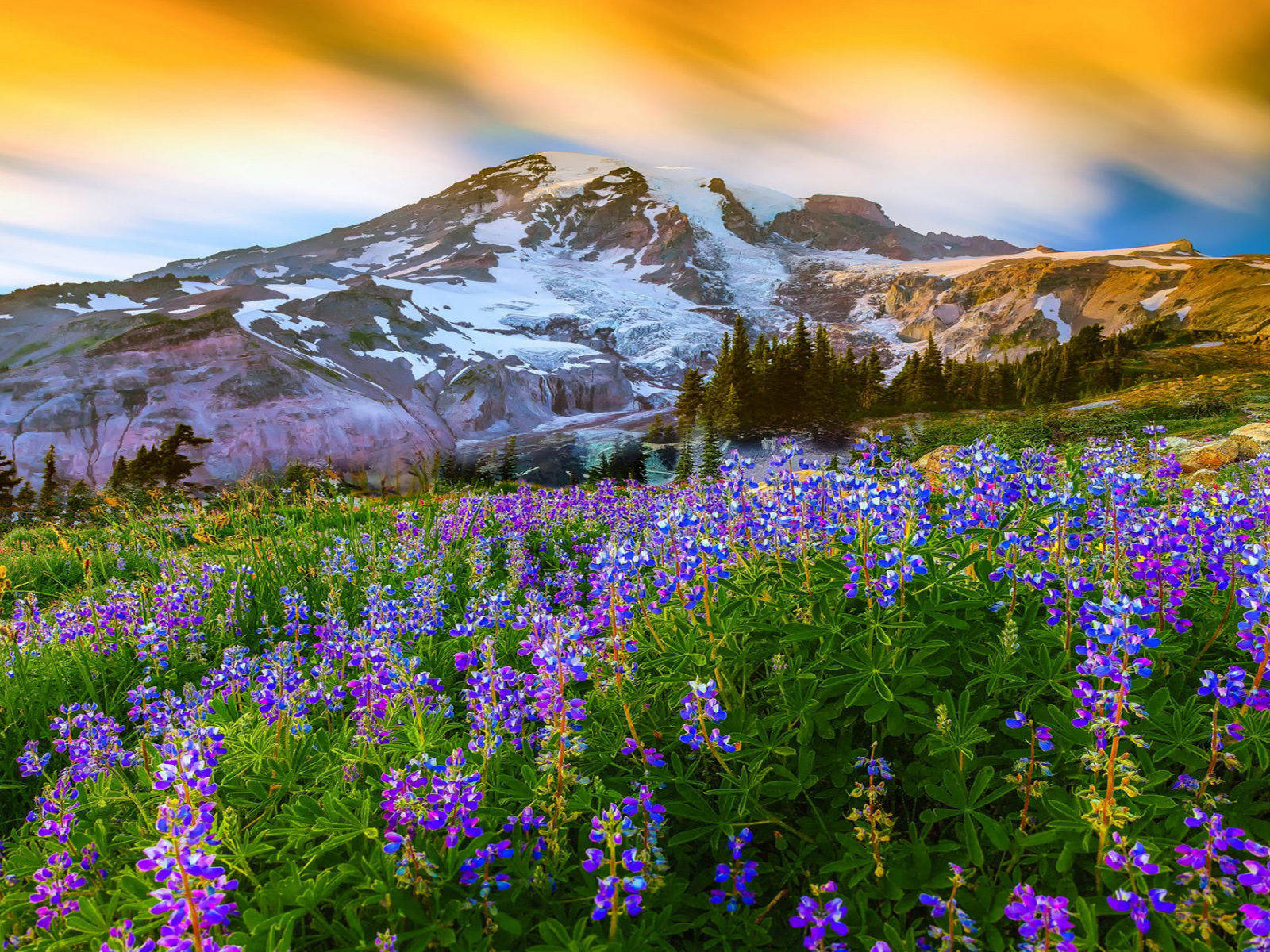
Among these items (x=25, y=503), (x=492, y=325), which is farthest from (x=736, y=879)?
(x=492, y=325)

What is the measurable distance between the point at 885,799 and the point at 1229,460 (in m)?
9.54

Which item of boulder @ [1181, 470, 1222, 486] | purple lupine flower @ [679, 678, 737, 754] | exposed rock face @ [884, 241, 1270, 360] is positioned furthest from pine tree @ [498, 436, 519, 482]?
purple lupine flower @ [679, 678, 737, 754]

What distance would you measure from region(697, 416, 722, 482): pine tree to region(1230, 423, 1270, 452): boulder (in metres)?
8.73

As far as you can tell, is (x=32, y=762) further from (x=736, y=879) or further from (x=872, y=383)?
(x=872, y=383)

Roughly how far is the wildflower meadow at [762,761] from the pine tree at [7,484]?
15.3 meters

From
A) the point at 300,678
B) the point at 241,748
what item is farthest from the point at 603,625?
the point at 241,748

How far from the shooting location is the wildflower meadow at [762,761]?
194 centimetres

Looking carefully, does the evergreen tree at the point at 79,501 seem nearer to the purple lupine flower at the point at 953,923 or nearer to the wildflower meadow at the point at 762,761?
the wildflower meadow at the point at 762,761

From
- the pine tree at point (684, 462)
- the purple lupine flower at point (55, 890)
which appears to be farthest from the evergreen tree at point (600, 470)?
the purple lupine flower at point (55, 890)

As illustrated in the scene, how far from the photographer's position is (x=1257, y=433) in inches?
404

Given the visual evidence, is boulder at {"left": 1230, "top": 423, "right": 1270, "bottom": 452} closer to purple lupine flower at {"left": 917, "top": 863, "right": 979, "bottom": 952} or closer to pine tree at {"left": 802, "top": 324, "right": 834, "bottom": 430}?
pine tree at {"left": 802, "top": 324, "right": 834, "bottom": 430}

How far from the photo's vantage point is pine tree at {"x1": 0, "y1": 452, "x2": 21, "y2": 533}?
1520 cm

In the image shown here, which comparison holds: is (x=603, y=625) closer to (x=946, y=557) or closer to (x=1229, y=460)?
(x=946, y=557)

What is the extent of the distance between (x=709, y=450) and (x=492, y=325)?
12296 mm
